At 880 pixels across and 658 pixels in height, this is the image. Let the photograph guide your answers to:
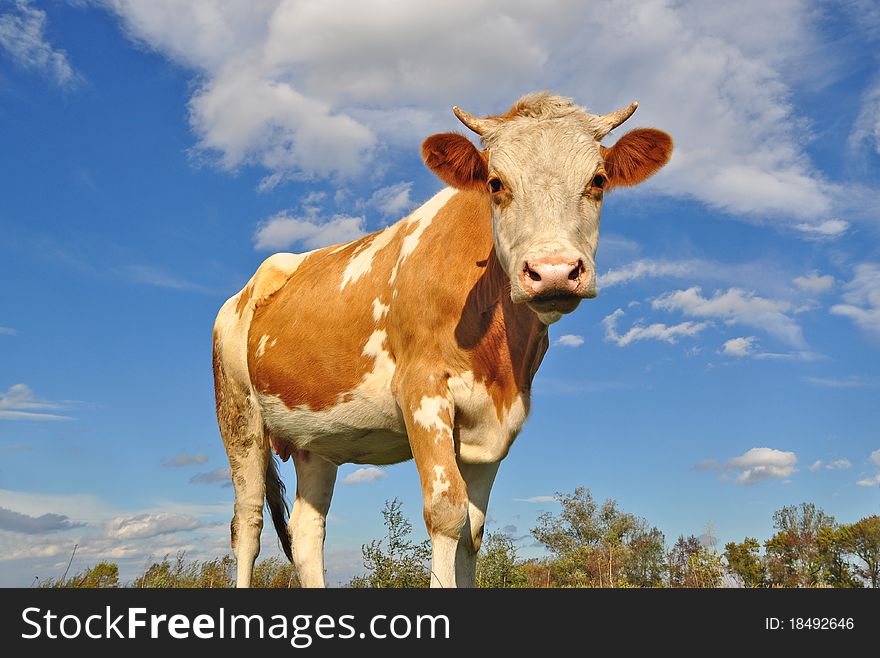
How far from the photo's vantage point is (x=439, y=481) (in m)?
6.02

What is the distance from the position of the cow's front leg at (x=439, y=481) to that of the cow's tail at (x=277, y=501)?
13.9ft

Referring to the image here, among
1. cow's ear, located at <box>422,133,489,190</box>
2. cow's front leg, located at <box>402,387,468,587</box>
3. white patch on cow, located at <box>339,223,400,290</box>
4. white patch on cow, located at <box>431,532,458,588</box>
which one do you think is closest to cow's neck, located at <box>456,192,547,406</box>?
cow's ear, located at <box>422,133,489,190</box>

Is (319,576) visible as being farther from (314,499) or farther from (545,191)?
(545,191)

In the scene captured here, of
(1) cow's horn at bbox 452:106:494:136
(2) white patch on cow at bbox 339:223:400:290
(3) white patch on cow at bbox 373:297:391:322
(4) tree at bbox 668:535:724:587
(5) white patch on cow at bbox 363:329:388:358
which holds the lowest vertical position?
(4) tree at bbox 668:535:724:587

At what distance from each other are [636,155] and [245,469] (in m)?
5.89

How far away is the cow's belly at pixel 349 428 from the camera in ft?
23.9

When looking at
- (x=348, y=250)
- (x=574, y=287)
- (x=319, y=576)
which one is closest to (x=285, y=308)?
(x=348, y=250)

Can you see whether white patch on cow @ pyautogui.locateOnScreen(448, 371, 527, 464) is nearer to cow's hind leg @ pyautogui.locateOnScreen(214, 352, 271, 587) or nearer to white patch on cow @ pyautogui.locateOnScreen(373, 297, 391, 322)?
white patch on cow @ pyautogui.locateOnScreen(373, 297, 391, 322)

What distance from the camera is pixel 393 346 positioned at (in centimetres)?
716

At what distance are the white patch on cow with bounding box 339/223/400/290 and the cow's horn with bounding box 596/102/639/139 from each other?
256cm

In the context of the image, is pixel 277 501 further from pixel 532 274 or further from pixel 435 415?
pixel 532 274

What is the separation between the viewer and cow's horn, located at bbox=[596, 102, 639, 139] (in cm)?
659

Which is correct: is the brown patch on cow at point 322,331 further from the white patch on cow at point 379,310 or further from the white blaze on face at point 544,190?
the white blaze on face at point 544,190

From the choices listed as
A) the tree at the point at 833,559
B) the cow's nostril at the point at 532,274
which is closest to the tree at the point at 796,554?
the tree at the point at 833,559
